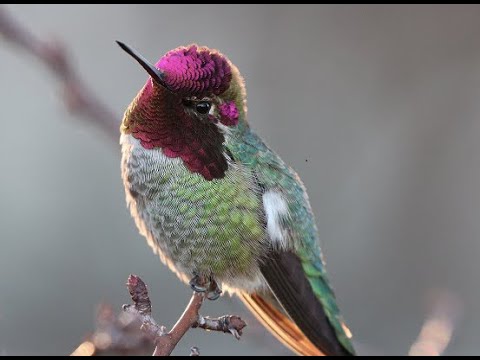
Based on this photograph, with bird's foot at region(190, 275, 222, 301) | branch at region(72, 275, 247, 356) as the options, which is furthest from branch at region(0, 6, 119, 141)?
branch at region(72, 275, 247, 356)

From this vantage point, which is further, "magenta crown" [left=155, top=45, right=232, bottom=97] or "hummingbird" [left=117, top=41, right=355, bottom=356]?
"hummingbird" [left=117, top=41, right=355, bottom=356]

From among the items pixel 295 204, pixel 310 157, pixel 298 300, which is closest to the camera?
pixel 298 300

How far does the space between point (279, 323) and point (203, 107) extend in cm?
87

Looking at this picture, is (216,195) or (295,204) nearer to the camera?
(216,195)

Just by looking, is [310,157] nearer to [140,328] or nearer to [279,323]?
[279,323]

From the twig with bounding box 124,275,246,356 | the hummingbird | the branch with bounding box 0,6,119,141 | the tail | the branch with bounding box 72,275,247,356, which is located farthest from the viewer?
the tail

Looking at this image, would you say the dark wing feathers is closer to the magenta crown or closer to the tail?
the tail

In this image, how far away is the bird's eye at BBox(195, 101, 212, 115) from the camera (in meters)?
2.66

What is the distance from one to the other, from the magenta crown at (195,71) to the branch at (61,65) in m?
0.26

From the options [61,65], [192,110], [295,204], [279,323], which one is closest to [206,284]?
[279,323]

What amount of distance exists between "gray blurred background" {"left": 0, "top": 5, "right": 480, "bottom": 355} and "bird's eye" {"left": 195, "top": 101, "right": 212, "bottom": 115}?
7.01 ft

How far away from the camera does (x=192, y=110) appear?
104 inches

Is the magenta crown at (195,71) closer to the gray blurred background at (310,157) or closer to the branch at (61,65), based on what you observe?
the branch at (61,65)

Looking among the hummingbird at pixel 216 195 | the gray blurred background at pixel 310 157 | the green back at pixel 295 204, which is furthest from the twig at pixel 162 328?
the gray blurred background at pixel 310 157
